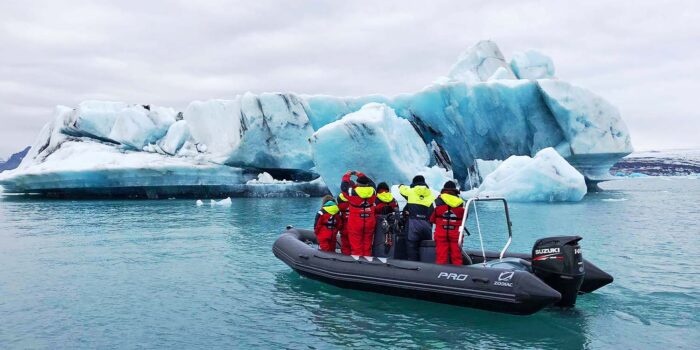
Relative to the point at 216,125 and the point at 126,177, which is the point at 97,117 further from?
the point at 216,125

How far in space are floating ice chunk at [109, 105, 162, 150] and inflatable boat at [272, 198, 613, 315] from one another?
27204 mm

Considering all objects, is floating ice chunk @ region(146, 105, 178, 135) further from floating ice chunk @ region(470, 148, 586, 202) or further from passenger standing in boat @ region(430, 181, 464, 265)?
passenger standing in boat @ region(430, 181, 464, 265)

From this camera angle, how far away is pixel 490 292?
641 centimetres

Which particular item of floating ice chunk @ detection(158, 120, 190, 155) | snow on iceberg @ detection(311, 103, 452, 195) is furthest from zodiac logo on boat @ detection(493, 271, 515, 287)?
floating ice chunk @ detection(158, 120, 190, 155)

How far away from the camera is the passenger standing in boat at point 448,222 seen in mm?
6922

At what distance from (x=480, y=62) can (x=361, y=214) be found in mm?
29011

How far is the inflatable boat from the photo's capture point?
629 cm

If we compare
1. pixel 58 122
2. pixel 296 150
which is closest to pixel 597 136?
pixel 296 150

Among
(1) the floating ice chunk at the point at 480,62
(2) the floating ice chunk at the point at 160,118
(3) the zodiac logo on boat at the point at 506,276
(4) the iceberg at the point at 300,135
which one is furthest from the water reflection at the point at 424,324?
(2) the floating ice chunk at the point at 160,118

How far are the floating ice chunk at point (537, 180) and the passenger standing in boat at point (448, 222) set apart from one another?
18.1 meters

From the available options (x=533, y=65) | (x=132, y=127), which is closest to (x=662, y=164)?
(x=533, y=65)

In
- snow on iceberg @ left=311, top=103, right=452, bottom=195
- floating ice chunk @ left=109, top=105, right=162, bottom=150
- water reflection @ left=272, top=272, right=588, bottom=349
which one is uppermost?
floating ice chunk @ left=109, top=105, right=162, bottom=150

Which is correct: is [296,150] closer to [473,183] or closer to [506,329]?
[473,183]

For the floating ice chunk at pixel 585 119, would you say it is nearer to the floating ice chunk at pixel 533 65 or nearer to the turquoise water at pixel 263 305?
the floating ice chunk at pixel 533 65
